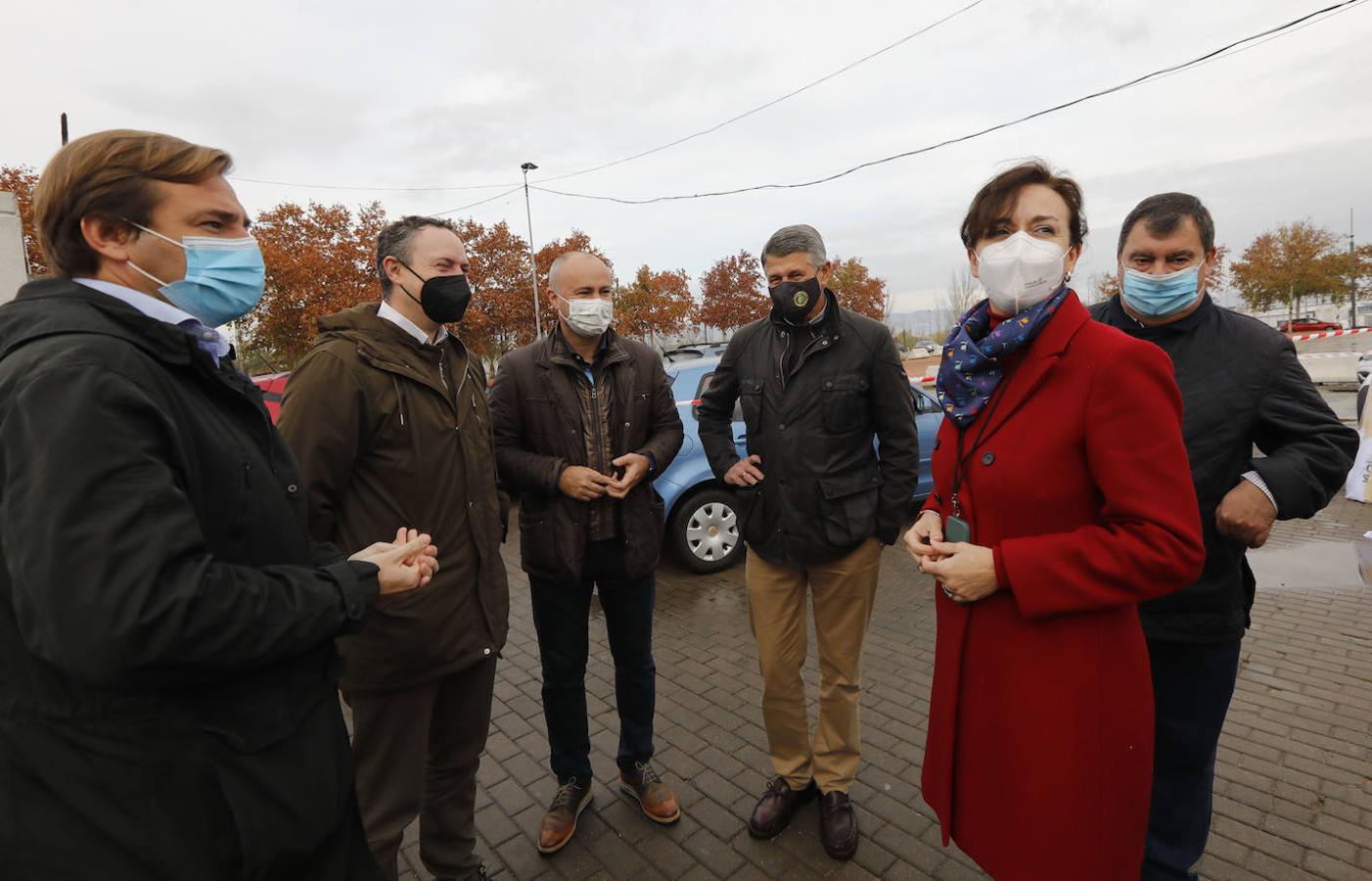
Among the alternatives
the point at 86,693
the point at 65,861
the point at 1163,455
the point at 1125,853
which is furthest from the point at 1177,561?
the point at 65,861

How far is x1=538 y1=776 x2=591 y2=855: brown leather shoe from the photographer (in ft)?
8.95

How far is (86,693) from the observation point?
1.20 meters

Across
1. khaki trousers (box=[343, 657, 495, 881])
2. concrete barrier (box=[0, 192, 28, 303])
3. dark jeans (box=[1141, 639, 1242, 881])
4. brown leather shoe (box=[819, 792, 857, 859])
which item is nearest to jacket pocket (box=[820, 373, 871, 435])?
dark jeans (box=[1141, 639, 1242, 881])

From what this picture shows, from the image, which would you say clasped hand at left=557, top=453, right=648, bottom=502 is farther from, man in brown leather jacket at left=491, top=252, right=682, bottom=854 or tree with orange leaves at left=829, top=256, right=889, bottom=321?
tree with orange leaves at left=829, top=256, right=889, bottom=321

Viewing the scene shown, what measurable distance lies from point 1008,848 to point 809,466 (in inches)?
57.3

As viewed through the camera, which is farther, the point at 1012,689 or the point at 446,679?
the point at 446,679

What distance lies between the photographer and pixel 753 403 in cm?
294

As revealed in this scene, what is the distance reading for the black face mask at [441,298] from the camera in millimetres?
2432

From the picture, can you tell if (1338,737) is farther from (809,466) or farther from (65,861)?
(65,861)

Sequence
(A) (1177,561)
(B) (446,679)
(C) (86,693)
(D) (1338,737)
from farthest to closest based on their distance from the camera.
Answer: (D) (1338,737) → (B) (446,679) → (A) (1177,561) → (C) (86,693)

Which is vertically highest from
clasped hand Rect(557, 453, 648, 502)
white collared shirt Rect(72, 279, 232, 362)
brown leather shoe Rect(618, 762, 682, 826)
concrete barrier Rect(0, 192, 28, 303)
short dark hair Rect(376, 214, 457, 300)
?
concrete barrier Rect(0, 192, 28, 303)

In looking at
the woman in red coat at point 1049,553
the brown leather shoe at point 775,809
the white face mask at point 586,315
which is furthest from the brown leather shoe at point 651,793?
the white face mask at point 586,315

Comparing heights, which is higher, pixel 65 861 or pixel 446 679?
pixel 65 861

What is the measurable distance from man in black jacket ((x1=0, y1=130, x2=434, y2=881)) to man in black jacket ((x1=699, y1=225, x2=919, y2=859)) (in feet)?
5.50
